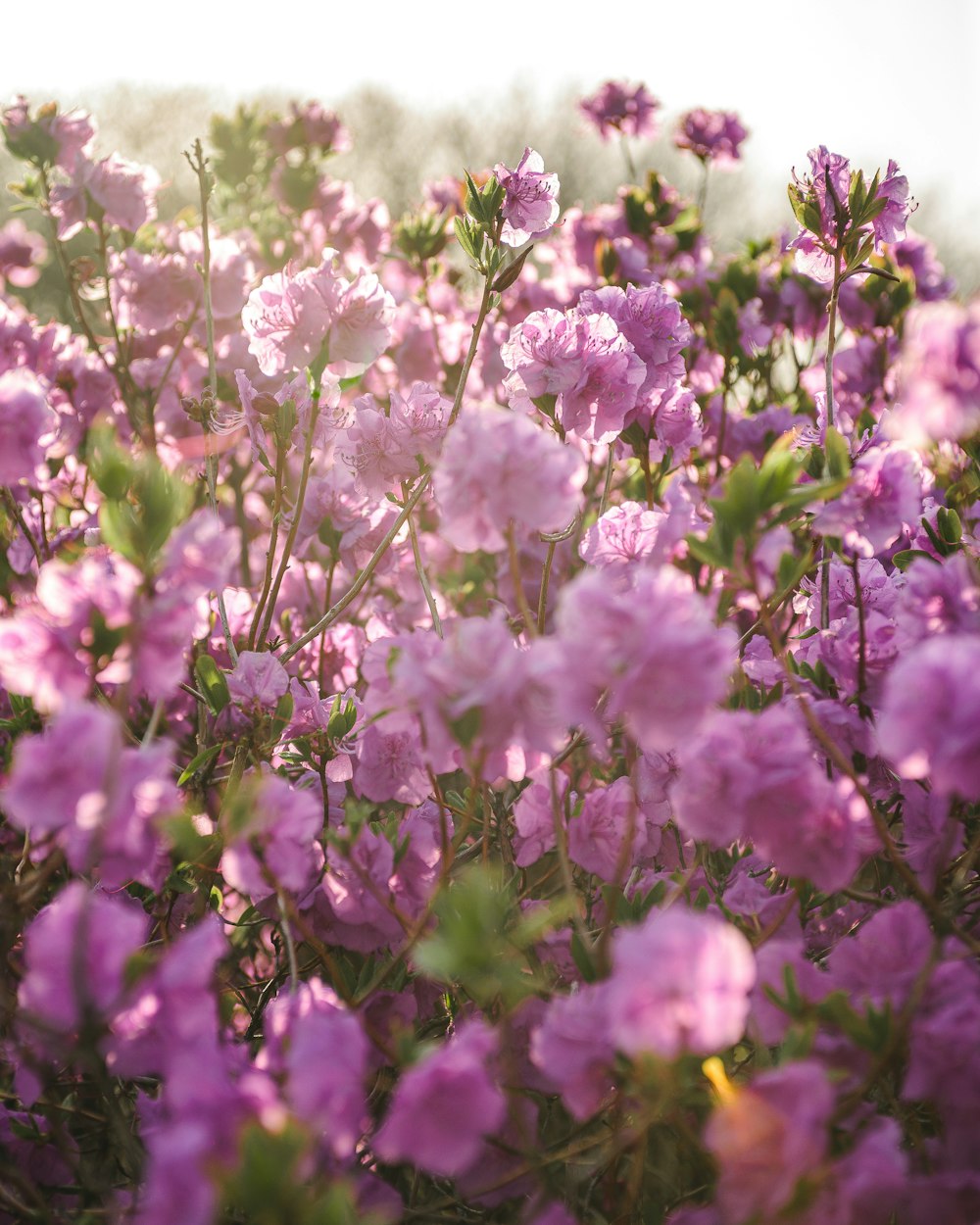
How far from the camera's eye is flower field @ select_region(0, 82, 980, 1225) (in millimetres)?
702

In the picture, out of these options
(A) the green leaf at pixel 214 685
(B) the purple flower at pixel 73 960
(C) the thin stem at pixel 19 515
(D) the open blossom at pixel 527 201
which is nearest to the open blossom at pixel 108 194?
(C) the thin stem at pixel 19 515

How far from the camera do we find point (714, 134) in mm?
3402

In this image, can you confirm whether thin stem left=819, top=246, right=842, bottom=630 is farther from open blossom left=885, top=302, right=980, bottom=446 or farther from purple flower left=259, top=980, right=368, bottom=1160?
purple flower left=259, top=980, right=368, bottom=1160

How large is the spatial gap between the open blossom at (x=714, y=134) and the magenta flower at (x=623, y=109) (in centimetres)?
15

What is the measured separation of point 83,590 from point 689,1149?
730 millimetres

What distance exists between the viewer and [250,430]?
1474mm

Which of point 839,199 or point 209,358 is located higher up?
point 839,199

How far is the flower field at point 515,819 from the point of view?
70 cm

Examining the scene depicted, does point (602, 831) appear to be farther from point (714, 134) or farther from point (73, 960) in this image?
point (714, 134)

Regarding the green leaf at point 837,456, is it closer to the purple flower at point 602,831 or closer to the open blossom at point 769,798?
the open blossom at point 769,798

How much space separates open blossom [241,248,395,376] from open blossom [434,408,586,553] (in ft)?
1.59

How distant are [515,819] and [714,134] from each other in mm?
2985

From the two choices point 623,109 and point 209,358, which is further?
point 623,109

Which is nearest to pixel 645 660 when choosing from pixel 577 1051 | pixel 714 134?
pixel 577 1051
